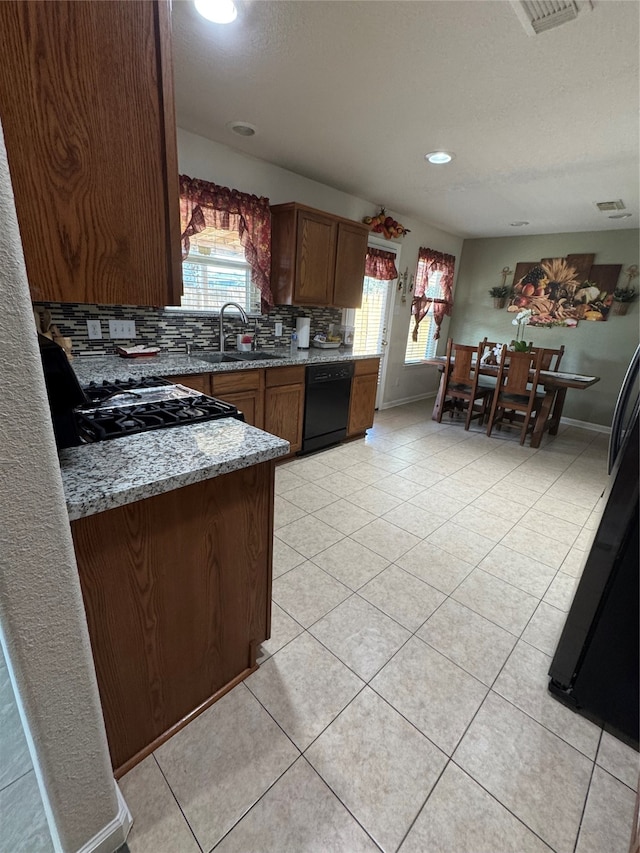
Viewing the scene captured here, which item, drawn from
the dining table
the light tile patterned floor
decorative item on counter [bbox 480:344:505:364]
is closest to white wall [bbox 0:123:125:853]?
the light tile patterned floor

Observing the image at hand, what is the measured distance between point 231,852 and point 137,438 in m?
1.11

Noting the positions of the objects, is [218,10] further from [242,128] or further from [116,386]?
→ [116,386]

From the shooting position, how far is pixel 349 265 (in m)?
3.58

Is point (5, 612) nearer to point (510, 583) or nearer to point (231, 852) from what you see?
point (231, 852)

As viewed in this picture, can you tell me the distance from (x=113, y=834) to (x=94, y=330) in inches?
95.2

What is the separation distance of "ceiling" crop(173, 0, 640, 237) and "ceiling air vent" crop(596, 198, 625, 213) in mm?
192

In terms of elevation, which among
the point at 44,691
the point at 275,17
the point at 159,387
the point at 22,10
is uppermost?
the point at 275,17

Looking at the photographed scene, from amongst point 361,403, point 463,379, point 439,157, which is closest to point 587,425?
point 463,379

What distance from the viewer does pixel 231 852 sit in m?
0.95

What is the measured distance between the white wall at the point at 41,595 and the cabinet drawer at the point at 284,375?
2.23 meters

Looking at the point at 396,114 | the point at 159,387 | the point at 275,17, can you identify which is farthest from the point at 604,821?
the point at 396,114

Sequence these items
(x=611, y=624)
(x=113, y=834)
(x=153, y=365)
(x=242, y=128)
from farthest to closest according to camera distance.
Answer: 1. (x=242, y=128)
2. (x=153, y=365)
3. (x=611, y=624)
4. (x=113, y=834)

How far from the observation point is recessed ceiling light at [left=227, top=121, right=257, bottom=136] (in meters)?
2.44

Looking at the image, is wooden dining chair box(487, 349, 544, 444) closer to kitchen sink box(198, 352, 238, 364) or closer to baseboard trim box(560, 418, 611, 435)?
baseboard trim box(560, 418, 611, 435)
